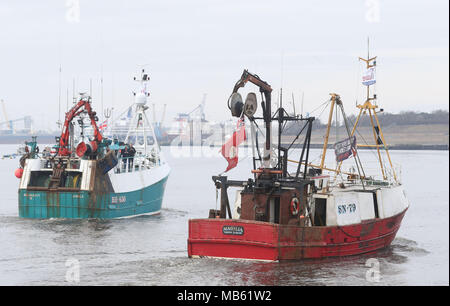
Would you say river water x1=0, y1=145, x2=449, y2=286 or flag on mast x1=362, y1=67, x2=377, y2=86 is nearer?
river water x1=0, y1=145, x2=449, y2=286

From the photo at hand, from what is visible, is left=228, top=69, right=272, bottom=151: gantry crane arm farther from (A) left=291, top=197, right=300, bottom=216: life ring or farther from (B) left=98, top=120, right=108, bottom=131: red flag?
(B) left=98, top=120, right=108, bottom=131: red flag

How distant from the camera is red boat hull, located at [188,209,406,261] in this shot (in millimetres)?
26672

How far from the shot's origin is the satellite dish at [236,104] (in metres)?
27.7

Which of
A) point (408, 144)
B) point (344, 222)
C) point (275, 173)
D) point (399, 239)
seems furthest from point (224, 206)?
point (408, 144)

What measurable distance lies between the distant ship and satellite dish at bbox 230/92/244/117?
1695 cm

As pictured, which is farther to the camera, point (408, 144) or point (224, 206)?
point (408, 144)

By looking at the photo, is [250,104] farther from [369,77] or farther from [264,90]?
[369,77]

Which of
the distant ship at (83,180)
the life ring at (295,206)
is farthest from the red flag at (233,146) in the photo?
the distant ship at (83,180)

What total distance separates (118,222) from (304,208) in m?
18.4

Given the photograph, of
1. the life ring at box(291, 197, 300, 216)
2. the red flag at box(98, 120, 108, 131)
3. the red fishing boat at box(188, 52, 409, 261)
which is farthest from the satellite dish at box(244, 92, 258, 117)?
the red flag at box(98, 120, 108, 131)

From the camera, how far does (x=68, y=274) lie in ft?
90.2

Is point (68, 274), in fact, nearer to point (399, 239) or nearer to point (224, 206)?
point (224, 206)

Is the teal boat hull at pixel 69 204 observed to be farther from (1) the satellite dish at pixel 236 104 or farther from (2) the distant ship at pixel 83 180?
(1) the satellite dish at pixel 236 104

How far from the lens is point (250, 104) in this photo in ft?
92.3
